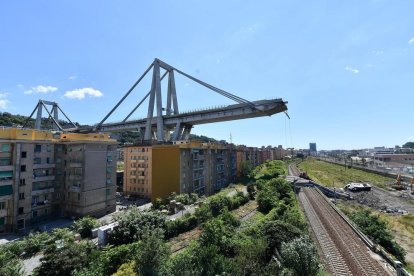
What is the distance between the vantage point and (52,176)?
43.2m

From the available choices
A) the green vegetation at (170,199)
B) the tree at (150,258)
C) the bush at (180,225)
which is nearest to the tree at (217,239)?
the tree at (150,258)

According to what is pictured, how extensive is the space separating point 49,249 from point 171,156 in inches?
1300

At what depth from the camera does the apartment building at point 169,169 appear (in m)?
54.0

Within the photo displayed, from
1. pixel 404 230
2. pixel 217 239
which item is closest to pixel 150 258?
pixel 217 239

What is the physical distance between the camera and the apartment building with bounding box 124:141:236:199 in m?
54.0

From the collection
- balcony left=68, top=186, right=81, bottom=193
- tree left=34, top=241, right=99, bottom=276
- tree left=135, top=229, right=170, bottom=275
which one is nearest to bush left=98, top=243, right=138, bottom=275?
tree left=34, top=241, right=99, bottom=276

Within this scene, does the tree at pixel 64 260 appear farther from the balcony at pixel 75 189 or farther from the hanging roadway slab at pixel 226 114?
the hanging roadway slab at pixel 226 114

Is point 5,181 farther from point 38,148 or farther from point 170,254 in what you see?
point 170,254

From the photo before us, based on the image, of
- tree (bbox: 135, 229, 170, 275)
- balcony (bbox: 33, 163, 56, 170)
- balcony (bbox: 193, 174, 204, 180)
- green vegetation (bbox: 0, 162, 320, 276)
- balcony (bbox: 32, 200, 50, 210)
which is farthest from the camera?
balcony (bbox: 193, 174, 204, 180)

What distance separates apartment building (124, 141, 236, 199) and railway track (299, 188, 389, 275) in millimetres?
24927

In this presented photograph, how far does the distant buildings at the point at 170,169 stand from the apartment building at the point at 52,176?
844 centimetres

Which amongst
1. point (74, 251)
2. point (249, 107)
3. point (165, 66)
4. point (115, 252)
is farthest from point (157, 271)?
point (165, 66)

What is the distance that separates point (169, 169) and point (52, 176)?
21.2m

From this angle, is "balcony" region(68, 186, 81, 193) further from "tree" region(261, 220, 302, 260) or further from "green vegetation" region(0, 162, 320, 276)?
"tree" region(261, 220, 302, 260)
